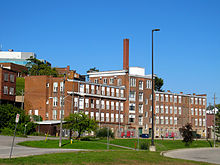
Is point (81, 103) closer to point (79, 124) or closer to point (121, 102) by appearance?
point (121, 102)

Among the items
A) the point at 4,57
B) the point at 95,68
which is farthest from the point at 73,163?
the point at 4,57

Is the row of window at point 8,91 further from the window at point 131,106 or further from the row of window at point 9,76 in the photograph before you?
the window at point 131,106

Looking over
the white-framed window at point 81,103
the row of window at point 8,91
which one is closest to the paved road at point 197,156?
the white-framed window at point 81,103

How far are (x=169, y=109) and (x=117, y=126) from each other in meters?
21.5

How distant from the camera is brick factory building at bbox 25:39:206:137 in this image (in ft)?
283

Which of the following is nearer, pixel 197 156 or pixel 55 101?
pixel 197 156

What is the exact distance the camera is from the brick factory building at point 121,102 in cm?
8631

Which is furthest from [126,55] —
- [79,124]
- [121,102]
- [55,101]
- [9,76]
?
→ [79,124]

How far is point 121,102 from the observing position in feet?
320

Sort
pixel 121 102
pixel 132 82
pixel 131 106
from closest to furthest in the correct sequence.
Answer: pixel 121 102 → pixel 131 106 → pixel 132 82

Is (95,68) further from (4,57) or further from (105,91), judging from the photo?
(105,91)

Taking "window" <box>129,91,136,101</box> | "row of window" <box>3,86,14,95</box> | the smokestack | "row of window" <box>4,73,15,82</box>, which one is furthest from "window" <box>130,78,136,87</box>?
"row of window" <box>3,86,14,95</box>

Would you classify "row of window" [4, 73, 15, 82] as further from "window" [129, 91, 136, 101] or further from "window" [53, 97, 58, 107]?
"window" [129, 91, 136, 101]

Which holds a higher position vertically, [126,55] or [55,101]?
[126,55]
